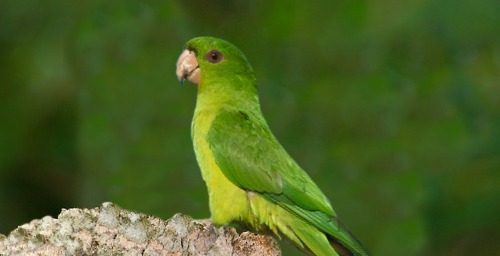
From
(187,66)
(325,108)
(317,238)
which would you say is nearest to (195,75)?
(187,66)

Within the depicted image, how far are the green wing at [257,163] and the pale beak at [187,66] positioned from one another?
7.8 inches

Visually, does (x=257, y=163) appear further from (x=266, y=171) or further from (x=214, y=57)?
(x=214, y=57)

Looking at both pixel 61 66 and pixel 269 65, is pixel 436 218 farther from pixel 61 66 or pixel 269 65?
pixel 61 66

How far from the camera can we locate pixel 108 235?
78.0 inches

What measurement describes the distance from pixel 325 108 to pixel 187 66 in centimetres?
204

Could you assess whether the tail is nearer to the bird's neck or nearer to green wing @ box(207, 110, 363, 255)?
green wing @ box(207, 110, 363, 255)

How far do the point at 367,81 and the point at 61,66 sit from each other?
75.0 inches

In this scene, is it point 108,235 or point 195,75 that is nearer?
point 108,235

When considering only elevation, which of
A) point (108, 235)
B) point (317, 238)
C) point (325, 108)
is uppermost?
point (325, 108)

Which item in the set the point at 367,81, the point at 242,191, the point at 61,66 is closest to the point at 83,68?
the point at 61,66

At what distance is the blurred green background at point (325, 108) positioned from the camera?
15.0 ft

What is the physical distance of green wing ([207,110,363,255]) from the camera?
8.38ft

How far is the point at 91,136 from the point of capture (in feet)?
15.5

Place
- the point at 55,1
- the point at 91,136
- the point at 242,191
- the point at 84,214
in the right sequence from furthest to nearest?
the point at 55,1 < the point at 91,136 < the point at 242,191 < the point at 84,214
